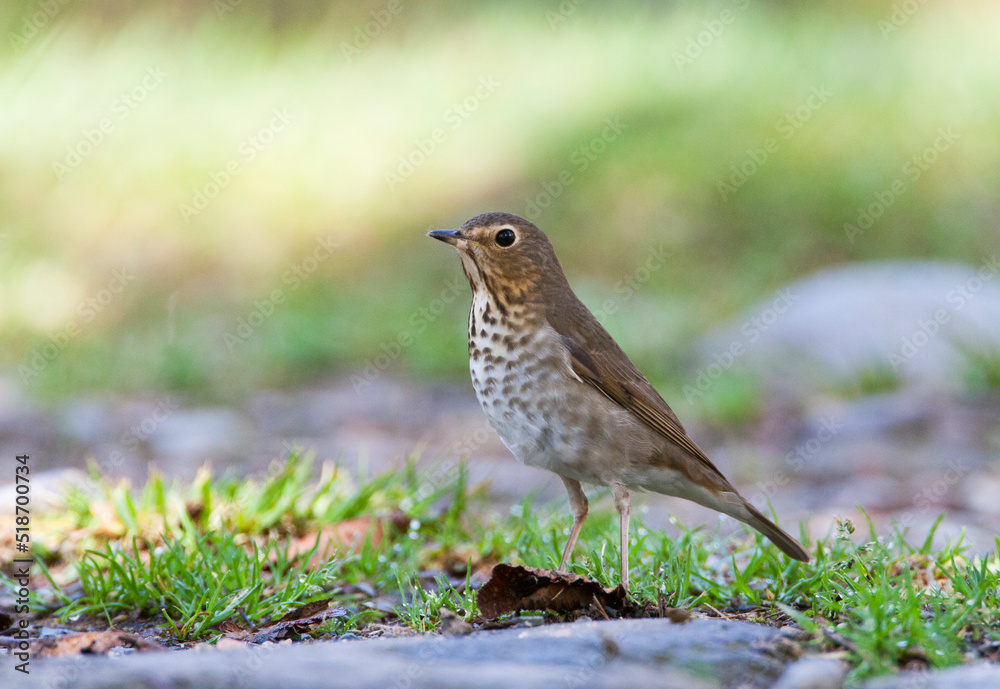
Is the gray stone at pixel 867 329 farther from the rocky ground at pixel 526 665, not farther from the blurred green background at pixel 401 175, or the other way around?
the rocky ground at pixel 526 665

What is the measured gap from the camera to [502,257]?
4.59 metres

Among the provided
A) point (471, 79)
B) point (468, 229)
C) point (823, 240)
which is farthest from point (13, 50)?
point (468, 229)

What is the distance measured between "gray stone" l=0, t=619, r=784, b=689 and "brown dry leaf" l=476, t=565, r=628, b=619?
0.41 metres

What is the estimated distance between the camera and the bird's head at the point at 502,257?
4547 mm

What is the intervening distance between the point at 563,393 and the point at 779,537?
0.99 m

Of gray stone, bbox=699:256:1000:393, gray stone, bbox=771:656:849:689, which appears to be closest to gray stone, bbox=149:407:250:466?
gray stone, bbox=699:256:1000:393

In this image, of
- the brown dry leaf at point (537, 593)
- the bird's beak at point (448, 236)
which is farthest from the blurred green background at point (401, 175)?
the brown dry leaf at point (537, 593)

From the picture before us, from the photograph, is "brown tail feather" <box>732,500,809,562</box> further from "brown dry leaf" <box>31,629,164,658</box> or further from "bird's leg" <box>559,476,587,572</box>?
"brown dry leaf" <box>31,629,164,658</box>

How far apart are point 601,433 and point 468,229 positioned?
1.03 meters

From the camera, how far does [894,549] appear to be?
14.9ft

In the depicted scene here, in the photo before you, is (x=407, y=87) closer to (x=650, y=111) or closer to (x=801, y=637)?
(x=650, y=111)

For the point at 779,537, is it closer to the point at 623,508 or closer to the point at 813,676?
the point at 623,508

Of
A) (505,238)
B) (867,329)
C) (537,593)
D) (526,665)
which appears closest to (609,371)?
(505,238)

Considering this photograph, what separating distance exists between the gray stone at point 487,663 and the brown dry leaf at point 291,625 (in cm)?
102
